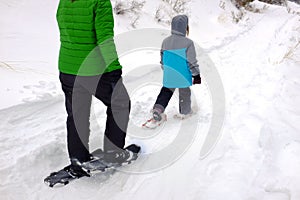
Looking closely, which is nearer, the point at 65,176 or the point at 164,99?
the point at 65,176

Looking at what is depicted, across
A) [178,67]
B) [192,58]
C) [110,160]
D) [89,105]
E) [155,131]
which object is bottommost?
[155,131]

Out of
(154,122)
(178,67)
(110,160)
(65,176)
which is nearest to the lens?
(65,176)

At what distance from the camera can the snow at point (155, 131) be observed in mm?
2428

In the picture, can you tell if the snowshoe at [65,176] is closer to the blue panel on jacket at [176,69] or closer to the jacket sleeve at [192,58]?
the blue panel on jacket at [176,69]

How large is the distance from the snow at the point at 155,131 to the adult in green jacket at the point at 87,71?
1.35 feet

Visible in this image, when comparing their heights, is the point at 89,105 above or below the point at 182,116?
above

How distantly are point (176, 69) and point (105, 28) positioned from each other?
59.4 inches

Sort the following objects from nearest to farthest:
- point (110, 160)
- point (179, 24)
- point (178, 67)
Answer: point (110, 160) → point (179, 24) → point (178, 67)

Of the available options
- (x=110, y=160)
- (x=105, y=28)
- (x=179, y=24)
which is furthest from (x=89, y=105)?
(x=179, y=24)

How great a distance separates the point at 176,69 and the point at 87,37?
59.3 inches

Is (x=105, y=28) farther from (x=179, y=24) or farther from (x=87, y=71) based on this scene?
(x=179, y=24)

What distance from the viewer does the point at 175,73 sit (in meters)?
3.47

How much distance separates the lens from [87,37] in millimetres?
2164

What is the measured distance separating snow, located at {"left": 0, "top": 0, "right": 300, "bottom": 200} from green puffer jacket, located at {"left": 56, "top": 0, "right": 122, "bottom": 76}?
102 centimetres
